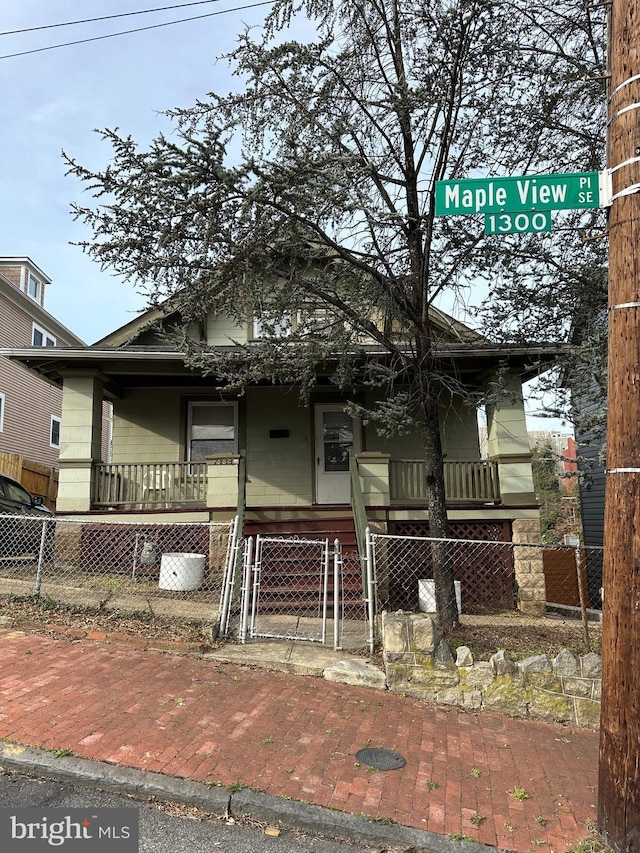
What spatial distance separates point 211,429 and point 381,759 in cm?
865

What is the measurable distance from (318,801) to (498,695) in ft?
7.46

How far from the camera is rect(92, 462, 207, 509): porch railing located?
1002 cm

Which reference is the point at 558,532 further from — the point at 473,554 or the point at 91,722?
the point at 91,722

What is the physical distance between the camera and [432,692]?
5125 mm

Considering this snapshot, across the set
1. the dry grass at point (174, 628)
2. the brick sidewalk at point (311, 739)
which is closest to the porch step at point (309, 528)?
the dry grass at point (174, 628)

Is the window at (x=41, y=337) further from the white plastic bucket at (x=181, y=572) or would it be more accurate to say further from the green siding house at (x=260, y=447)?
the white plastic bucket at (x=181, y=572)

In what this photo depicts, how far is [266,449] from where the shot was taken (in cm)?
1170

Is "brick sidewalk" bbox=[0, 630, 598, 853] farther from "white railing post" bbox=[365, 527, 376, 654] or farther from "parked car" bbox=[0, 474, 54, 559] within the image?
"parked car" bbox=[0, 474, 54, 559]

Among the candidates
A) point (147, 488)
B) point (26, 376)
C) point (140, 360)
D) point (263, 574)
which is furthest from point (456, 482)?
point (26, 376)

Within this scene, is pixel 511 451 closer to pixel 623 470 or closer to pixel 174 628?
pixel 174 628

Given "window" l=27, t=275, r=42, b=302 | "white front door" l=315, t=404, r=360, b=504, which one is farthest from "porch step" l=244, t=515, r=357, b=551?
"window" l=27, t=275, r=42, b=302

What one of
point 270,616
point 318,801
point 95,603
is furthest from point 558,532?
point 318,801

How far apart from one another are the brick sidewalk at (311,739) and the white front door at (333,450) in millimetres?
6154

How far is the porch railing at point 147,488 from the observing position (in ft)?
32.9
